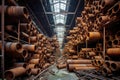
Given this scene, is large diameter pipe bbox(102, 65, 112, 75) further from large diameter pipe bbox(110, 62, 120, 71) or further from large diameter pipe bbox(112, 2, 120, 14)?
large diameter pipe bbox(112, 2, 120, 14)

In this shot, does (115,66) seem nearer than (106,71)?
Yes

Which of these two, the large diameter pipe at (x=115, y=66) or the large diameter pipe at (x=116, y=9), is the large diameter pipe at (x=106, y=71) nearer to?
the large diameter pipe at (x=115, y=66)

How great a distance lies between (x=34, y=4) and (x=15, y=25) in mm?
4621

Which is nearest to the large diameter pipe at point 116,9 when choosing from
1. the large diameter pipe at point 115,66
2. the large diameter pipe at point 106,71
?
the large diameter pipe at point 115,66

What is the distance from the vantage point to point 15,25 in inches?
204

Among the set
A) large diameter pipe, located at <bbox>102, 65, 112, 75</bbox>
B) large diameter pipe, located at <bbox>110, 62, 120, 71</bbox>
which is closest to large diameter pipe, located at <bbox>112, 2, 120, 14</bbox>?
large diameter pipe, located at <bbox>110, 62, 120, 71</bbox>

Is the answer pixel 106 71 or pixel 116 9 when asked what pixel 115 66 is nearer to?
pixel 106 71

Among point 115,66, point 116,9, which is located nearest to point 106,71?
point 115,66

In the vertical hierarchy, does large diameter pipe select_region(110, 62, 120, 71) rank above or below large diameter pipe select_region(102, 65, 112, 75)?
above

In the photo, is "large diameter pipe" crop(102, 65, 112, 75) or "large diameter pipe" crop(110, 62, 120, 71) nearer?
"large diameter pipe" crop(110, 62, 120, 71)

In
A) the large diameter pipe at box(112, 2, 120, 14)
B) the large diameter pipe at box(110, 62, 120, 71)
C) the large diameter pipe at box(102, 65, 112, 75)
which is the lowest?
the large diameter pipe at box(102, 65, 112, 75)

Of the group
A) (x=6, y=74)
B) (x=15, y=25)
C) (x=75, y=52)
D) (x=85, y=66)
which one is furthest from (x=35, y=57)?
(x=75, y=52)

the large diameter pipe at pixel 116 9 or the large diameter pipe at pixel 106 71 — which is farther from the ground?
the large diameter pipe at pixel 116 9

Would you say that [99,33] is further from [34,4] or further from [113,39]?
[34,4]
